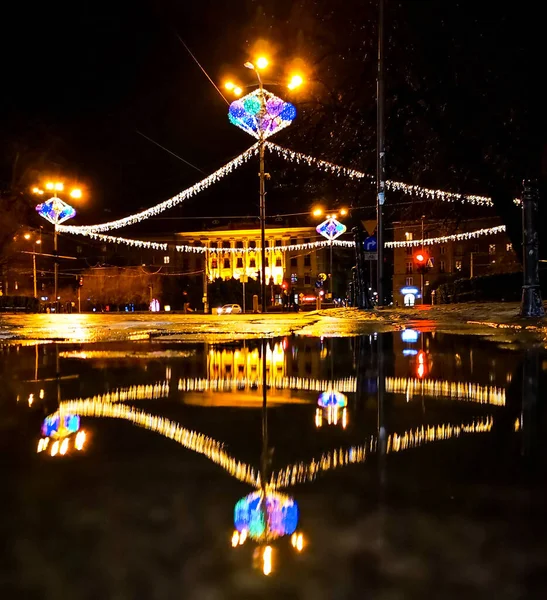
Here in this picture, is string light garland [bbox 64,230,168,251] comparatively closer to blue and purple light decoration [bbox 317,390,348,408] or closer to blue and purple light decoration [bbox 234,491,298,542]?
blue and purple light decoration [bbox 317,390,348,408]

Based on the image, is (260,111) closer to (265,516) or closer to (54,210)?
(54,210)

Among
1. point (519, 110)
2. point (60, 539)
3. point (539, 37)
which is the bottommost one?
point (60, 539)

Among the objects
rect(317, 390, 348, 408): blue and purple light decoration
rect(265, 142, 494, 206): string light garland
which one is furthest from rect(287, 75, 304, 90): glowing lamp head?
rect(317, 390, 348, 408): blue and purple light decoration

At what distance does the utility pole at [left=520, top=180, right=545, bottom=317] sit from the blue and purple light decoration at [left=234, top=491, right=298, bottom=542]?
32.9 ft

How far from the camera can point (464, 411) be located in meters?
4.18

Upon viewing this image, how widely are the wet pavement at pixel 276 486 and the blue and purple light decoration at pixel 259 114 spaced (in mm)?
17151

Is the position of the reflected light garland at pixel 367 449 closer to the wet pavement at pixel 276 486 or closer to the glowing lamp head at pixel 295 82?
the wet pavement at pixel 276 486

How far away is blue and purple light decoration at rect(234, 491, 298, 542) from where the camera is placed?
229cm

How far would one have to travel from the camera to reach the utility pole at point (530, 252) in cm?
1136

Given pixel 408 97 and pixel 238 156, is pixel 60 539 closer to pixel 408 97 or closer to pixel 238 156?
pixel 408 97

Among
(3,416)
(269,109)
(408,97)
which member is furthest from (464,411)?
(269,109)

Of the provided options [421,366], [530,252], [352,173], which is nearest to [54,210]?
[352,173]

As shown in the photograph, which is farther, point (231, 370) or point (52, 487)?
point (231, 370)

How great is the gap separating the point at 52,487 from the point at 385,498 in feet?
4.72
